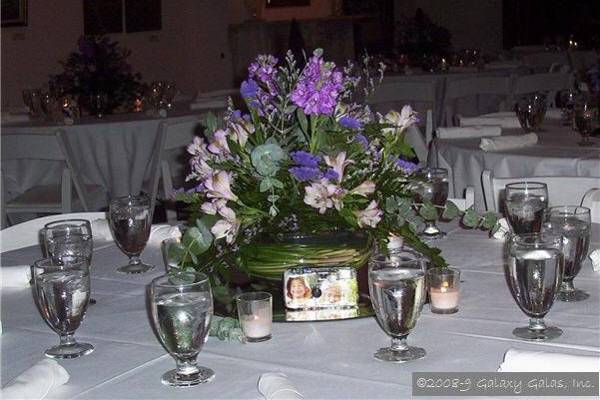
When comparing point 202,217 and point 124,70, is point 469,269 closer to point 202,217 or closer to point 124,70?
point 202,217

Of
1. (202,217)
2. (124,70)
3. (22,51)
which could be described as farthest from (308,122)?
(22,51)

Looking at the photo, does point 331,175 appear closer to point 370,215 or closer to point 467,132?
point 370,215

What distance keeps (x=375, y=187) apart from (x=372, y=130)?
115 millimetres

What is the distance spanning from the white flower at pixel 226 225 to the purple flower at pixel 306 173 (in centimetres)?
12

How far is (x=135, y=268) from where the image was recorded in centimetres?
217

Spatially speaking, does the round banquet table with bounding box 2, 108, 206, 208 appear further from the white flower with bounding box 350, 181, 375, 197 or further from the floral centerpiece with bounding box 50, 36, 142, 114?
the white flower with bounding box 350, 181, 375, 197

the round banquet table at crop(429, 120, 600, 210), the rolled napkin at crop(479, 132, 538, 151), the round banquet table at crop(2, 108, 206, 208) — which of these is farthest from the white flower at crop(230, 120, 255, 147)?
the round banquet table at crop(2, 108, 206, 208)

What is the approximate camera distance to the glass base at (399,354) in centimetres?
148

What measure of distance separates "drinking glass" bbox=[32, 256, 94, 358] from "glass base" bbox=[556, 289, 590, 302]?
2.68 ft

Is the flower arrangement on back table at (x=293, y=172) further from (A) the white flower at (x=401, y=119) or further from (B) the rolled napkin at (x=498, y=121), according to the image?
(B) the rolled napkin at (x=498, y=121)

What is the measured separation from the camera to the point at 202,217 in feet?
5.66

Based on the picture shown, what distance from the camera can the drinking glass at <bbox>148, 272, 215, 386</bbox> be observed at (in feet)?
4.66

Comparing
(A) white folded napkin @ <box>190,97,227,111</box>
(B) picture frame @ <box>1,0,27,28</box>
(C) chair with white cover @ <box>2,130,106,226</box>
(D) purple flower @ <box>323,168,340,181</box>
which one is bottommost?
(C) chair with white cover @ <box>2,130,106,226</box>

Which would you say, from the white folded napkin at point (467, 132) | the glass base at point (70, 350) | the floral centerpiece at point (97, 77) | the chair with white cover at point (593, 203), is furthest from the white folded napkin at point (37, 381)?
the floral centerpiece at point (97, 77)
